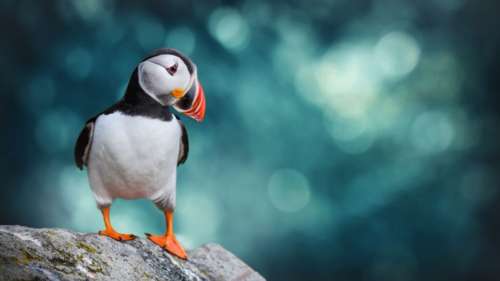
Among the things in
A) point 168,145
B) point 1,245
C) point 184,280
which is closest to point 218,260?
point 184,280

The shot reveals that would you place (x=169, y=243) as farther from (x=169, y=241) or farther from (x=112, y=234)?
(x=112, y=234)

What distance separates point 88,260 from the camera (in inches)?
106

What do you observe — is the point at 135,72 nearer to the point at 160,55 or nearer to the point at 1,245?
the point at 160,55

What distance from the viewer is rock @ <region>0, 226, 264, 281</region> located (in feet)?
7.81

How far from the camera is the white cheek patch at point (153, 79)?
9.92 ft

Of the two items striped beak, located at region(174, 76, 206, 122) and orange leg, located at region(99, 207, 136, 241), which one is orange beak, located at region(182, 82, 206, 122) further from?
orange leg, located at region(99, 207, 136, 241)

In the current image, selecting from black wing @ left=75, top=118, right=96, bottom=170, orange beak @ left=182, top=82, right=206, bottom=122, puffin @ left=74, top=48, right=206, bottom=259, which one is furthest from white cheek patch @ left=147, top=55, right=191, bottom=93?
black wing @ left=75, top=118, right=96, bottom=170

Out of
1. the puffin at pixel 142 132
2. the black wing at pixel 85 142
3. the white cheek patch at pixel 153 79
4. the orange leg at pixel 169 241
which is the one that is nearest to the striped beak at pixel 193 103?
the puffin at pixel 142 132

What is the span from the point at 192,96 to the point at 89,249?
897 millimetres

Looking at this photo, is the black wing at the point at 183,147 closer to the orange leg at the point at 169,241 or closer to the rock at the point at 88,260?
the orange leg at the point at 169,241

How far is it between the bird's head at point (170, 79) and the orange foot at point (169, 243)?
0.72 meters

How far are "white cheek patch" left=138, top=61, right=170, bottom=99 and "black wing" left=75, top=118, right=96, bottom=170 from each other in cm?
38

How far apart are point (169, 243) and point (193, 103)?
0.79 m

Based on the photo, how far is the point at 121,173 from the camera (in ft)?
10.3
